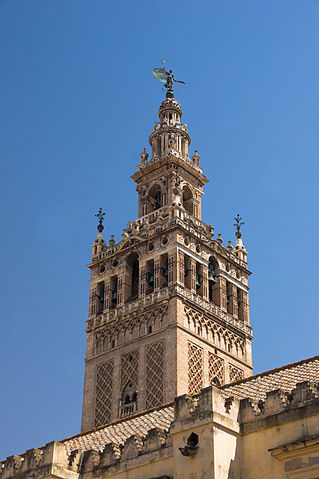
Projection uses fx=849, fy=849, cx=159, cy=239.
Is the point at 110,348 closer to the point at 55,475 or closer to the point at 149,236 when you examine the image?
the point at 149,236

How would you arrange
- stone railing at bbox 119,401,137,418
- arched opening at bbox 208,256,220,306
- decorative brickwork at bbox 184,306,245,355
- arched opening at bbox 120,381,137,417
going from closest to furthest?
stone railing at bbox 119,401,137,418, arched opening at bbox 120,381,137,417, decorative brickwork at bbox 184,306,245,355, arched opening at bbox 208,256,220,306

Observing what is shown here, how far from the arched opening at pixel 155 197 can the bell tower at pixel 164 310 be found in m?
0.14

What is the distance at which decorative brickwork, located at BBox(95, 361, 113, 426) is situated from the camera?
51.3m

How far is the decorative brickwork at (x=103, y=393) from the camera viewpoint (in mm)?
51350

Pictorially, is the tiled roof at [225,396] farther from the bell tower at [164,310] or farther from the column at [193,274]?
the column at [193,274]

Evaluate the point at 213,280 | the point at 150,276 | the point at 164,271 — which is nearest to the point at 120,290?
the point at 150,276

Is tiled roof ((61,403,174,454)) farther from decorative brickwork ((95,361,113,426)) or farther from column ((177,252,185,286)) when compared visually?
column ((177,252,185,286))

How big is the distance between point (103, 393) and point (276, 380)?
27339mm

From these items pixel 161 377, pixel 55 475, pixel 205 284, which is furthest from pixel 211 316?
pixel 55 475

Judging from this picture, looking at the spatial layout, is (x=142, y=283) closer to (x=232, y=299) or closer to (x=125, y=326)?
(x=125, y=326)

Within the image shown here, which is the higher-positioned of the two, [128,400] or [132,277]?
[132,277]

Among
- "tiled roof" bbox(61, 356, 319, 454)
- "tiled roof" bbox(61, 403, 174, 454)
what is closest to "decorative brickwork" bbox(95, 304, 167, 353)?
"tiled roof" bbox(61, 403, 174, 454)

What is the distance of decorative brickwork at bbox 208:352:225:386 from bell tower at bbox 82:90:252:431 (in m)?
0.07

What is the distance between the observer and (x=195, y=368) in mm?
50312
